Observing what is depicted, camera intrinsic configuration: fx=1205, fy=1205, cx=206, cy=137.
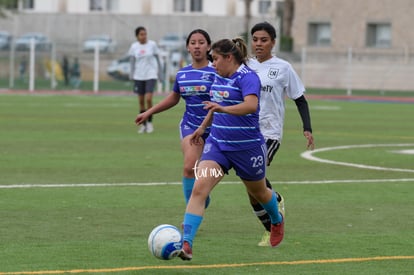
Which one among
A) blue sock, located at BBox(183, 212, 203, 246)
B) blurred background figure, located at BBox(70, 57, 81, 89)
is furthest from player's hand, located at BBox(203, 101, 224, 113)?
blurred background figure, located at BBox(70, 57, 81, 89)

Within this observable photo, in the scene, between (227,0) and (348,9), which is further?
(227,0)

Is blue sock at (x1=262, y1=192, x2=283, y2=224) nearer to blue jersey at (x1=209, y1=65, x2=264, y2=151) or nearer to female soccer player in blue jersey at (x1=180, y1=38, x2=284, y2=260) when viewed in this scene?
female soccer player in blue jersey at (x1=180, y1=38, x2=284, y2=260)

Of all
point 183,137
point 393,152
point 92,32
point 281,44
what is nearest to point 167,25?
point 92,32

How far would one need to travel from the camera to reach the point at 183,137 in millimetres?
12438

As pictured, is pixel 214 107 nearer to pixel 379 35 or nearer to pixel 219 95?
pixel 219 95

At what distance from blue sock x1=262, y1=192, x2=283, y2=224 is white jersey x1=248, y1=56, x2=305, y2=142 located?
106 centimetres

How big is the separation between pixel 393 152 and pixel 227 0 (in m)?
72.2

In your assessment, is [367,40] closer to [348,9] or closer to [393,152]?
[348,9]

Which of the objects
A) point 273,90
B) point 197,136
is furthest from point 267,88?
point 197,136

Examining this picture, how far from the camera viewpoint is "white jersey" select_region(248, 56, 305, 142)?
39.4 ft

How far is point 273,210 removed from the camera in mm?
11156

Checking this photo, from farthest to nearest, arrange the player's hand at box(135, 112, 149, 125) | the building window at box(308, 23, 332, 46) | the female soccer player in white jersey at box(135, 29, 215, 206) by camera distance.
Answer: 1. the building window at box(308, 23, 332, 46)
2. the female soccer player in white jersey at box(135, 29, 215, 206)
3. the player's hand at box(135, 112, 149, 125)

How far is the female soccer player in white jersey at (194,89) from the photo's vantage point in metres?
12.2

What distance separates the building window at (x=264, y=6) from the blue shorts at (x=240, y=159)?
82.4 metres
